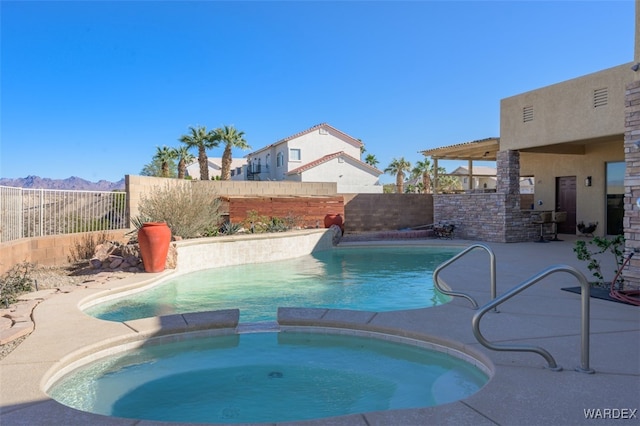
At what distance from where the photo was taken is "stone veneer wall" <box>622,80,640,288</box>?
22.2 ft

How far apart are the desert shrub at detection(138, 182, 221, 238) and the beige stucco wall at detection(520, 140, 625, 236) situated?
550 inches

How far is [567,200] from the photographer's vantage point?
18156 mm

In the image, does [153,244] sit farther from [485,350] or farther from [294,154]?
[294,154]

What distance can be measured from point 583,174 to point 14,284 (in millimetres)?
18544

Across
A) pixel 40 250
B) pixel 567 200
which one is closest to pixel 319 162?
pixel 567 200

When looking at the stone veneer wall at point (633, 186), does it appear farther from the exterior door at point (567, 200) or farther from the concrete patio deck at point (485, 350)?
the exterior door at point (567, 200)

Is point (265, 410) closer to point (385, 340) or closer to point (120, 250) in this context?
point (385, 340)

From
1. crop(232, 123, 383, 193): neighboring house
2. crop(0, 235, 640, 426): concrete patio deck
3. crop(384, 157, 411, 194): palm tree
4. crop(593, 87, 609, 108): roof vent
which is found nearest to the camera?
crop(0, 235, 640, 426): concrete patio deck

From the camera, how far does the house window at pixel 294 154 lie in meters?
37.4

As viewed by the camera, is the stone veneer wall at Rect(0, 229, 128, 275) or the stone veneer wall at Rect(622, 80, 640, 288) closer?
the stone veneer wall at Rect(622, 80, 640, 288)

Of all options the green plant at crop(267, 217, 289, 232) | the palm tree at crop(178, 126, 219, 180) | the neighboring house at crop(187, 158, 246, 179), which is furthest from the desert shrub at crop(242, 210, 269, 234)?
the neighboring house at crop(187, 158, 246, 179)

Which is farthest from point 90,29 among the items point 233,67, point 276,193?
point 276,193

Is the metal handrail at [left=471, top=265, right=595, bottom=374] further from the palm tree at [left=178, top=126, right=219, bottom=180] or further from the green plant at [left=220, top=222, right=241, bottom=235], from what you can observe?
the palm tree at [left=178, top=126, right=219, bottom=180]

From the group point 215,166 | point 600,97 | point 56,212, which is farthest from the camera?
point 215,166
